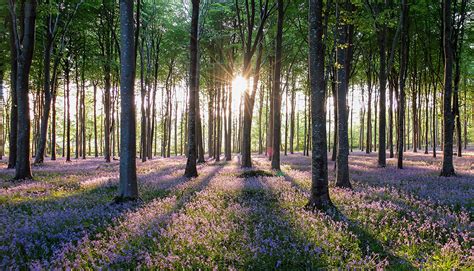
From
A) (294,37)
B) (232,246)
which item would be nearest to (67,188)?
(232,246)

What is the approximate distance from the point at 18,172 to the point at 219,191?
10.9 meters

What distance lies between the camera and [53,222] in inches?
288

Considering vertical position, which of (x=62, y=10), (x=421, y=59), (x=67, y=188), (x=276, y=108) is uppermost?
(x=62, y=10)

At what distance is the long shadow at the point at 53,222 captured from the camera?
18.9 feet

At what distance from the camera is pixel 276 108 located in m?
20.2

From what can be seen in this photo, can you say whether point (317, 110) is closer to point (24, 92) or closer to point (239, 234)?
point (239, 234)

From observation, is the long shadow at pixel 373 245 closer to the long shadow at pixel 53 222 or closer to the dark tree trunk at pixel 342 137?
the dark tree trunk at pixel 342 137

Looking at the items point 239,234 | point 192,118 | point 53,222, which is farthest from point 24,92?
point 239,234

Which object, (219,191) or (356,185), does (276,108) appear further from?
(219,191)

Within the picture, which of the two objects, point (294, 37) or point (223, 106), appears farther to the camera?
point (223, 106)

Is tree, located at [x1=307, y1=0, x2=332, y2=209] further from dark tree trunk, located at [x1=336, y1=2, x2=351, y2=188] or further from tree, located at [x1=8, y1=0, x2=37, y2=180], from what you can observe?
tree, located at [x1=8, y1=0, x2=37, y2=180]

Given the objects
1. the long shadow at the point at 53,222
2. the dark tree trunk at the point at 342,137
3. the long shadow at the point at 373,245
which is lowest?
the long shadow at the point at 53,222

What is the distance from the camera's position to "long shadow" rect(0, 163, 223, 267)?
5.76 meters

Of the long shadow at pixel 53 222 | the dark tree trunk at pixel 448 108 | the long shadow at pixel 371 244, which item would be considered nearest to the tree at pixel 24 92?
the long shadow at pixel 53 222
